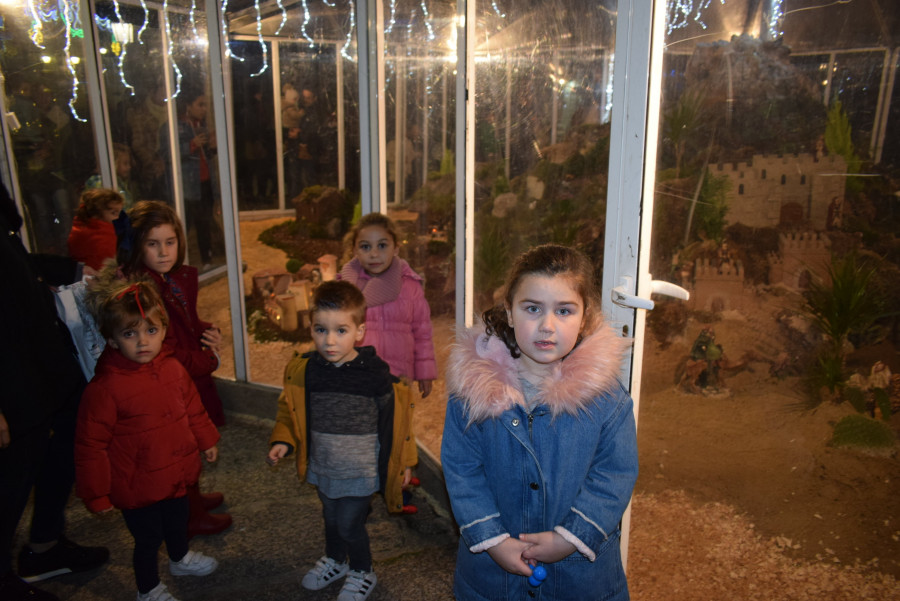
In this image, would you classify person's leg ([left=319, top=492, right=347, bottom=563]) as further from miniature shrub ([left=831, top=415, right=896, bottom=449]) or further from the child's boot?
miniature shrub ([left=831, top=415, right=896, bottom=449])

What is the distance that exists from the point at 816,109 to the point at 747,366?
867 millimetres

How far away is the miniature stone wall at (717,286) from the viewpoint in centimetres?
207

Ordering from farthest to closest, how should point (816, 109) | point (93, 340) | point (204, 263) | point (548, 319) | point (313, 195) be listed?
point (204, 263) → point (313, 195) → point (93, 340) → point (816, 109) → point (548, 319)

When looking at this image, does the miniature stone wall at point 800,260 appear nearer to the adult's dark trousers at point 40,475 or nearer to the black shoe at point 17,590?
the adult's dark trousers at point 40,475

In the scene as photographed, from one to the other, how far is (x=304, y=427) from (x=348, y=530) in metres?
0.44

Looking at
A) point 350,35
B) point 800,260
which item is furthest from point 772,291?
point 350,35

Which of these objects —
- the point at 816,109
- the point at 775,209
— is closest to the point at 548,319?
the point at 775,209

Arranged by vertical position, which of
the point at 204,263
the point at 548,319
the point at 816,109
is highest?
the point at 816,109

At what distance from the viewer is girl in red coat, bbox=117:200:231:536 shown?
2783 millimetres

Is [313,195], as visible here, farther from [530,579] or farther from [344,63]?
[530,579]

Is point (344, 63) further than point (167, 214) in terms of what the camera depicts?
Yes

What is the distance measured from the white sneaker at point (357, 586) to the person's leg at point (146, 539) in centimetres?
72

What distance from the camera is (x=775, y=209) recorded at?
1.99 meters

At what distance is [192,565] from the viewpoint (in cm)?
274
